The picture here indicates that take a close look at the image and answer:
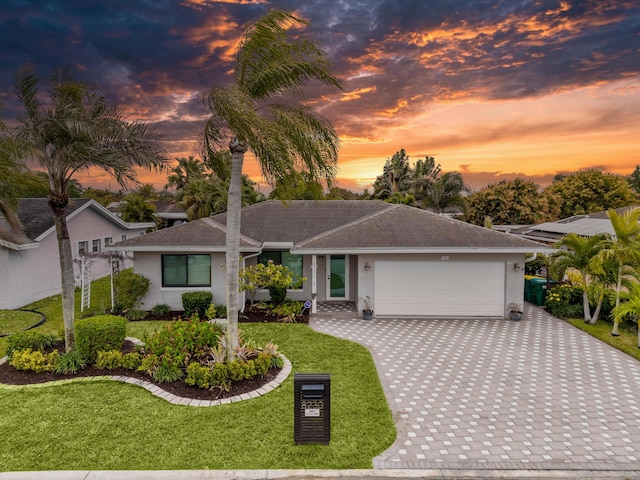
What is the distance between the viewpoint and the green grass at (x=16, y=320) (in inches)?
461

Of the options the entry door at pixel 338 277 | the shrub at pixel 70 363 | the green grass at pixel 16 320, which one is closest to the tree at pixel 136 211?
the green grass at pixel 16 320

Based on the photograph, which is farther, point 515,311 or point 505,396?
point 515,311

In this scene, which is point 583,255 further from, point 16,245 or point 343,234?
point 16,245

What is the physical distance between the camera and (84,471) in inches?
197

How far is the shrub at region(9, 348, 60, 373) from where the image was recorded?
809cm

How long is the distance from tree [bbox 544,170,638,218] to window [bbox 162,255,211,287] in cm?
4690

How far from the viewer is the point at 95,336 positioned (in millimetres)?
8430

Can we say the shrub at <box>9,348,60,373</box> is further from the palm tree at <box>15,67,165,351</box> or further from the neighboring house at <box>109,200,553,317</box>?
the neighboring house at <box>109,200,553,317</box>

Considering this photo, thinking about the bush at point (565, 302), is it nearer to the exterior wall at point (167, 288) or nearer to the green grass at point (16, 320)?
the exterior wall at point (167, 288)

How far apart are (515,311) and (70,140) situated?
14893 millimetres

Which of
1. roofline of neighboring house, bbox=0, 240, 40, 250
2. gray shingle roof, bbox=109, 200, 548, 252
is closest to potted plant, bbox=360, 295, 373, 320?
gray shingle roof, bbox=109, 200, 548, 252

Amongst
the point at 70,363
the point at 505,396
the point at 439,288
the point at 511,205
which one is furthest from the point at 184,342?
the point at 511,205

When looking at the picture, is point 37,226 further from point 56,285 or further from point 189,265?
point 189,265

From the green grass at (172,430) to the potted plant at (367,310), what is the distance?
4.75 m
